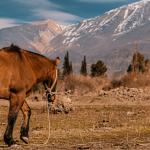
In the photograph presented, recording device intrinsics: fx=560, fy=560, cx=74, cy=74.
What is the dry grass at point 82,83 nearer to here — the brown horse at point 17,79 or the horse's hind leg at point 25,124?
the horse's hind leg at point 25,124

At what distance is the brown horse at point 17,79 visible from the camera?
1705 cm

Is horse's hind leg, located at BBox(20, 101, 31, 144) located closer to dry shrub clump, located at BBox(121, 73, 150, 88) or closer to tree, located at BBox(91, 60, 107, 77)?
dry shrub clump, located at BBox(121, 73, 150, 88)

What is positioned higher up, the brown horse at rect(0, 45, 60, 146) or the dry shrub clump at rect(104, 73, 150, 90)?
the dry shrub clump at rect(104, 73, 150, 90)

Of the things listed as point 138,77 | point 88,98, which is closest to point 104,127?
point 88,98

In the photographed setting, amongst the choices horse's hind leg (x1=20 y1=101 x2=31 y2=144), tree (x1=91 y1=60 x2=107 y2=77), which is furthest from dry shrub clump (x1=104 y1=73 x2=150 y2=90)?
horse's hind leg (x1=20 y1=101 x2=31 y2=144)

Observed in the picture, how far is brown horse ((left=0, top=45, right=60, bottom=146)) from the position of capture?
17047 millimetres

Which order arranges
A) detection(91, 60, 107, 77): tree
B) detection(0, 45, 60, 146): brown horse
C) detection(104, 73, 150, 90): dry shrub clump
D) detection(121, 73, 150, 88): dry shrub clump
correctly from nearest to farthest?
detection(0, 45, 60, 146): brown horse
detection(121, 73, 150, 88): dry shrub clump
detection(104, 73, 150, 90): dry shrub clump
detection(91, 60, 107, 77): tree

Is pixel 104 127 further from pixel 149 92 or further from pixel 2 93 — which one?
pixel 149 92

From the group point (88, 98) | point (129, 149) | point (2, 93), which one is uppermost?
point (88, 98)

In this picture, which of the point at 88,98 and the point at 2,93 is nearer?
the point at 2,93

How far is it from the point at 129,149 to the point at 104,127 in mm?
9576

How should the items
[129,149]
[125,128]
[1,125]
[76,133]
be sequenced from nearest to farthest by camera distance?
[129,149] → [76,133] → [125,128] → [1,125]

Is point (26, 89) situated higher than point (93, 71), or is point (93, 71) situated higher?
point (93, 71)

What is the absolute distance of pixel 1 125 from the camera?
27797mm
